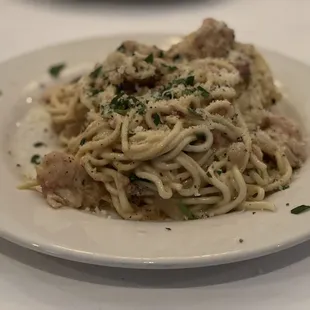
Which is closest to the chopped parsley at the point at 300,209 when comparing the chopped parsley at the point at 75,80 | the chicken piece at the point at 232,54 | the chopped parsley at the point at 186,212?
the chopped parsley at the point at 186,212

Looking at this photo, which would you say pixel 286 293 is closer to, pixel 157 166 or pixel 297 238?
pixel 297 238

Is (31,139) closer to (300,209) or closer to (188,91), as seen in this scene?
(188,91)

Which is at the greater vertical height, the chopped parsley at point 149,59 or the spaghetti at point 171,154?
the chopped parsley at point 149,59

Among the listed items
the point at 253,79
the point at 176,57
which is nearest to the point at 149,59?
the point at 176,57

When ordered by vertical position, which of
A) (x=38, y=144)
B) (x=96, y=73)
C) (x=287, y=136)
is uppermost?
(x=96, y=73)

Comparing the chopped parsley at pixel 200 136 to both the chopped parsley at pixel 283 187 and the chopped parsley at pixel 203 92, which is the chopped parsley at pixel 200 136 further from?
the chopped parsley at pixel 283 187

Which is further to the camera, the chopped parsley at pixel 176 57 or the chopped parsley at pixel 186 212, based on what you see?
the chopped parsley at pixel 176 57

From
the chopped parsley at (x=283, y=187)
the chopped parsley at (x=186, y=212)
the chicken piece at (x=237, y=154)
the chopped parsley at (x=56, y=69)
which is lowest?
the chopped parsley at (x=186, y=212)

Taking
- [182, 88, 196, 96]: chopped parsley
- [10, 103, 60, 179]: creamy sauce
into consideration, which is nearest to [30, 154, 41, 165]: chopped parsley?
[10, 103, 60, 179]: creamy sauce
